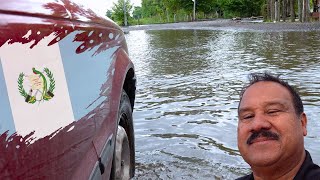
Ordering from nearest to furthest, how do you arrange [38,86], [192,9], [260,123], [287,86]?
[38,86] → [260,123] → [287,86] → [192,9]

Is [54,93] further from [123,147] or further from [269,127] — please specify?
[123,147]

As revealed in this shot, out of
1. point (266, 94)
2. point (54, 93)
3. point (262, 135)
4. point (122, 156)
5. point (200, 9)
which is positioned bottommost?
point (200, 9)

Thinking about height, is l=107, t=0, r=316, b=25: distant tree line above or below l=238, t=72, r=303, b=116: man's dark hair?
below

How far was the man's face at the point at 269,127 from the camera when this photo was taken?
1.88 meters

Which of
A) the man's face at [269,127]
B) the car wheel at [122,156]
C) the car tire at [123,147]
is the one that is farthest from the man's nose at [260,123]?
the car wheel at [122,156]

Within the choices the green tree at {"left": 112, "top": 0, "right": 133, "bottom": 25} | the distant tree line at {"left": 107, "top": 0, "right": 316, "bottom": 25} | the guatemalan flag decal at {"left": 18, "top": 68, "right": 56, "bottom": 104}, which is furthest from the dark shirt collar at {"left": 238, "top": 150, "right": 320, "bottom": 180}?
the green tree at {"left": 112, "top": 0, "right": 133, "bottom": 25}

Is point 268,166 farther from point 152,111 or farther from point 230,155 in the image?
point 152,111

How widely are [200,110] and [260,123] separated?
4458mm

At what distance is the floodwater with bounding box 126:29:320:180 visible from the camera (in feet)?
14.1

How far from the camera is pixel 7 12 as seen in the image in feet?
5.27

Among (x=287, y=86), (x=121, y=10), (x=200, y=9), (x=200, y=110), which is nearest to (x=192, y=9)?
(x=200, y=9)

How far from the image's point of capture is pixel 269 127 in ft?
6.36

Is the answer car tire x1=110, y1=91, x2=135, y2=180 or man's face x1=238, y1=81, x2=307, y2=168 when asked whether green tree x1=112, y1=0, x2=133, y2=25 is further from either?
man's face x1=238, y1=81, x2=307, y2=168

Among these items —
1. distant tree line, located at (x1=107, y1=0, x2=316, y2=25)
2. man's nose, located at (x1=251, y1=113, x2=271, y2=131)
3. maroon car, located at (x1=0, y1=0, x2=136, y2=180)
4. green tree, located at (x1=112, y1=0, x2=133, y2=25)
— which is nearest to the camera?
maroon car, located at (x1=0, y1=0, x2=136, y2=180)
